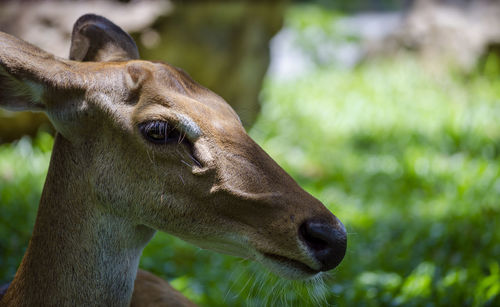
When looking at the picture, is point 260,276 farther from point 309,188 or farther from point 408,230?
point 309,188

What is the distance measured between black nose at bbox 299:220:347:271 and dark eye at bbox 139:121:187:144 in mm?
499

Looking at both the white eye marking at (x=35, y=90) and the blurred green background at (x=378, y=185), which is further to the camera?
the blurred green background at (x=378, y=185)

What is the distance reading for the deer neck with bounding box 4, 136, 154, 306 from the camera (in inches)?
77.5

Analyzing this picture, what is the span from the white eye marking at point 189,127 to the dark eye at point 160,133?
25mm

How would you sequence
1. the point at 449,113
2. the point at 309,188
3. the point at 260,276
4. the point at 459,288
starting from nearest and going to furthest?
the point at 260,276
the point at 459,288
the point at 309,188
the point at 449,113

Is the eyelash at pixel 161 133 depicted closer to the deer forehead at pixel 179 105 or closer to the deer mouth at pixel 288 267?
the deer forehead at pixel 179 105

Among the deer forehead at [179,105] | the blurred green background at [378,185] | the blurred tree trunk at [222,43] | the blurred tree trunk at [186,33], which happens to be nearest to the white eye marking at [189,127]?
the deer forehead at [179,105]

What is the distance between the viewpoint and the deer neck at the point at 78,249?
197 cm

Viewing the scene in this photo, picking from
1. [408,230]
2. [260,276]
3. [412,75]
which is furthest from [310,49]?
→ [260,276]

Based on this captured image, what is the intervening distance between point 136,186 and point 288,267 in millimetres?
565

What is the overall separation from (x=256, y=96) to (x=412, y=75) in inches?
121

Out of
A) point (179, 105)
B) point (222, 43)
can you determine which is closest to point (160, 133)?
point (179, 105)

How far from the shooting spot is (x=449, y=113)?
22.4 feet

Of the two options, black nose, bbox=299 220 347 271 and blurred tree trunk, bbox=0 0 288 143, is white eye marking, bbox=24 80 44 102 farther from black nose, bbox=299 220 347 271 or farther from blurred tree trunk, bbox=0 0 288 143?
blurred tree trunk, bbox=0 0 288 143
